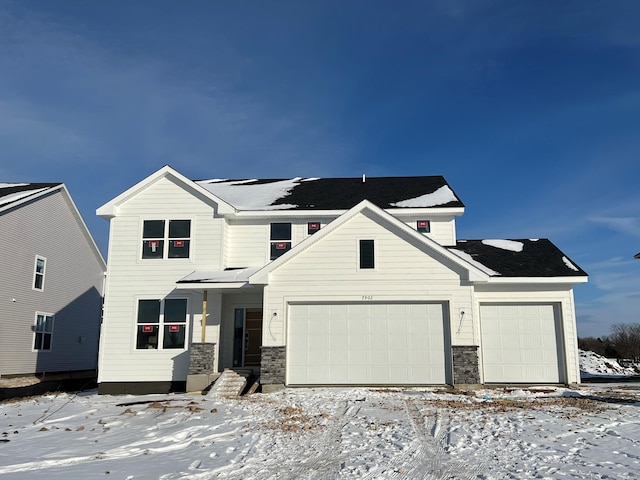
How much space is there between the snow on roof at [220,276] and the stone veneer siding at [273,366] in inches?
94.8

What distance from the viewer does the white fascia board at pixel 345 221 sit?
15797 millimetres

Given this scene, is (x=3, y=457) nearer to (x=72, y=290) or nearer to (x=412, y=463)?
(x=412, y=463)

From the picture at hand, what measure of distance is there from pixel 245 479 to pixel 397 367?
948 cm

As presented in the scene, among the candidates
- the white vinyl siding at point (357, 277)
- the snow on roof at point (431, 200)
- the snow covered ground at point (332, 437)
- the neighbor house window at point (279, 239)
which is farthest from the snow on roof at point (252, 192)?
the snow covered ground at point (332, 437)

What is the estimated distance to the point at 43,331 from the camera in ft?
74.3

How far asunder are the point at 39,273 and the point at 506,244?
61.8 ft

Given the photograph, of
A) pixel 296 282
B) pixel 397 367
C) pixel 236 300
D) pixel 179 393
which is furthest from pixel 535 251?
pixel 179 393

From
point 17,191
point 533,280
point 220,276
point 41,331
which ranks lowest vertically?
point 41,331

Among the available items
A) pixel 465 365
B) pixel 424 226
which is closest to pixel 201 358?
pixel 465 365

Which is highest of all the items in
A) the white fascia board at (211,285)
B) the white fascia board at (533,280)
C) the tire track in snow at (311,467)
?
the white fascia board at (533,280)

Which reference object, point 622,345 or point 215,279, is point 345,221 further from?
point 622,345

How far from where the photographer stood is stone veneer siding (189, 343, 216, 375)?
54.4 ft

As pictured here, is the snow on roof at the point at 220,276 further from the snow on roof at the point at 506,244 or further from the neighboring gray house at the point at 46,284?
the snow on roof at the point at 506,244

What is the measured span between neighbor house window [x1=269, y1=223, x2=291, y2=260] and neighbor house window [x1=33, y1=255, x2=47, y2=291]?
34.0 feet
